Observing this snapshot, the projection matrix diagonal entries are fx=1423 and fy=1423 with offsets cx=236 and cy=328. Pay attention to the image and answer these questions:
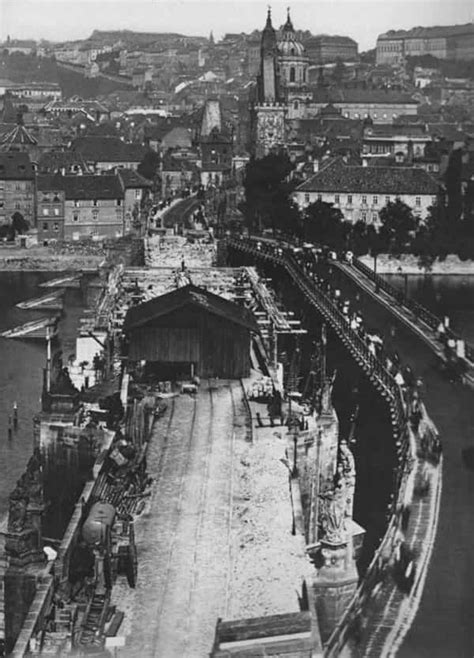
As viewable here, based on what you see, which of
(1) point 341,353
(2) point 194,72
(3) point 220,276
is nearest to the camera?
(1) point 341,353

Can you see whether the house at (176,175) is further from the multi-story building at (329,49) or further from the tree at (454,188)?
the multi-story building at (329,49)

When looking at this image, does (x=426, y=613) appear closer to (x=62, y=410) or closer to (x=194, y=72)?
(x=62, y=410)

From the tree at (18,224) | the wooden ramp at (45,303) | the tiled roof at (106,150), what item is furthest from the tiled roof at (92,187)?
the wooden ramp at (45,303)

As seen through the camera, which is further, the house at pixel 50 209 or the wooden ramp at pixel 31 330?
the house at pixel 50 209

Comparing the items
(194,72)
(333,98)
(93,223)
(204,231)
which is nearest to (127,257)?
(204,231)

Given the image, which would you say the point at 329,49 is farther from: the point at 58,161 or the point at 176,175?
the point at 58,161

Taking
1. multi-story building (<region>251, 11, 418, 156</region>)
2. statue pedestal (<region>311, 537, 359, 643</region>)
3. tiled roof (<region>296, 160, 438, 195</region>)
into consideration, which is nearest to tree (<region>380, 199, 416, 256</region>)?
tiled roof (<region>296, 160, 438, 195</region>)
